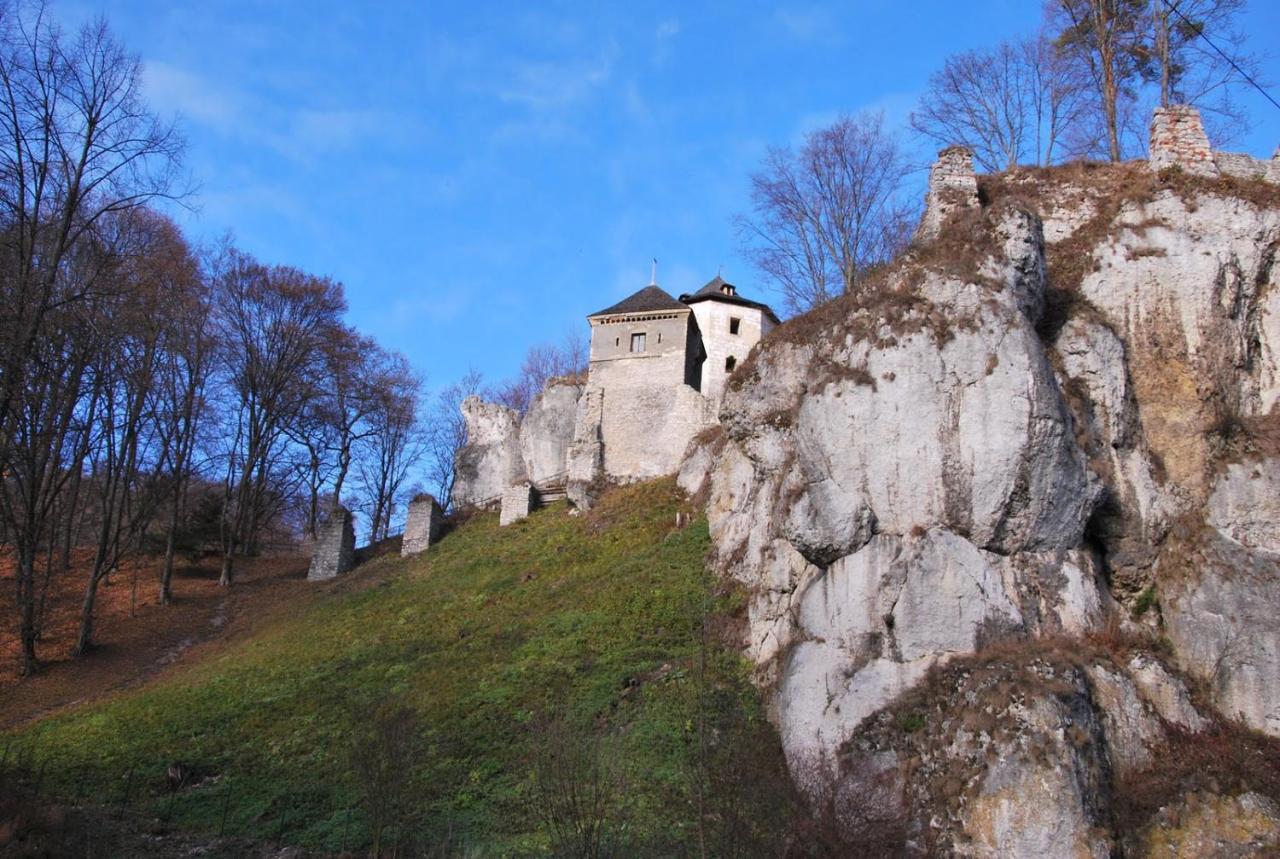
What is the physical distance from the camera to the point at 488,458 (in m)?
38.3

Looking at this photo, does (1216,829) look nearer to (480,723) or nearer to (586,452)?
(480,723)

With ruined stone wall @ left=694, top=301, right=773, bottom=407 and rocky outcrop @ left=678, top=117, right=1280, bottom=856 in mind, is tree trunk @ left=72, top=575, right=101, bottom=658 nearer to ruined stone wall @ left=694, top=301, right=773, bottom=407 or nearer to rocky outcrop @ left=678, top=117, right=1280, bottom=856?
rocky outcrop @ left=678, top=117, right=1280, bottom=856

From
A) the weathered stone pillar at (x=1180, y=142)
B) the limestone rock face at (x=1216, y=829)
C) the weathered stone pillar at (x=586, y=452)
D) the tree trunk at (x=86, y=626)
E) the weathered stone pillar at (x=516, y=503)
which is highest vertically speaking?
the weathered stone pillar at (x=1180, y=142)

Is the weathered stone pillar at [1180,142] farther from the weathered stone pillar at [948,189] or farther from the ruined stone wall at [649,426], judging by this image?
the ruined stone wall at [649,426]

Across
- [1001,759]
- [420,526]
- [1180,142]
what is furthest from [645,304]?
[1001,759]

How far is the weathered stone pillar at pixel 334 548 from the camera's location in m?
33.5

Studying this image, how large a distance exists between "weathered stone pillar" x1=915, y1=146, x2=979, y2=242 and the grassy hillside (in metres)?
9.17

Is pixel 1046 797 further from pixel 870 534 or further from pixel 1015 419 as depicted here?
pixel 1015 419

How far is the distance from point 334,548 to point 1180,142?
27559 mm

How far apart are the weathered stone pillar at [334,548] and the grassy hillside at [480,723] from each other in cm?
562

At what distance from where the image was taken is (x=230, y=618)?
3014 cm

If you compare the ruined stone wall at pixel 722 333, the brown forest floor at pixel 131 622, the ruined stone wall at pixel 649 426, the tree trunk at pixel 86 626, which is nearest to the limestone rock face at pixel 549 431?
the ruined stone wall at pixel 649 426

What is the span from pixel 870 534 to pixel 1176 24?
1979cm

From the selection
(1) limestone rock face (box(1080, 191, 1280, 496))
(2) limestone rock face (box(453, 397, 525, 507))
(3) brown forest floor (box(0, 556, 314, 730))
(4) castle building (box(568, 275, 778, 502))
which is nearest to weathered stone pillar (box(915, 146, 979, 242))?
(1) limestone rock face (box(1080, 191, 1280, 496))
